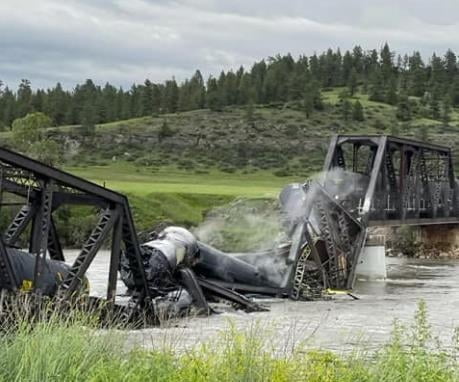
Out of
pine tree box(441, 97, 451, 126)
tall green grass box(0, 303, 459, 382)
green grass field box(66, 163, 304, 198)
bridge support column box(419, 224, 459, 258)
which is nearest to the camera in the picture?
tall green grass box(0, 303, 459, 382)

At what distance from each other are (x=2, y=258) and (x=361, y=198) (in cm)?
3387

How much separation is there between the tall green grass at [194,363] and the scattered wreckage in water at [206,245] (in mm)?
4185

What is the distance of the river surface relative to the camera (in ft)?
76.7

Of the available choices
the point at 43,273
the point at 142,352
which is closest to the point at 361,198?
the point at 43,273

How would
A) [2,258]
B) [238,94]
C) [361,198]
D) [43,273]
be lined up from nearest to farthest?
[2,258], [43,273], [361,198], [238,94]

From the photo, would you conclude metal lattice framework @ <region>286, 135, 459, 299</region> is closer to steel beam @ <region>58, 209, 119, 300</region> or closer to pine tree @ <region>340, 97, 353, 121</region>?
steel beam @ <region>58, 209, 119, 300</region>

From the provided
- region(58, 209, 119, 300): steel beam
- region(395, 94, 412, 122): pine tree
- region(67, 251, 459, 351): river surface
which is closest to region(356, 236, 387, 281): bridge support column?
region(67, 251, 459, 351): river surface

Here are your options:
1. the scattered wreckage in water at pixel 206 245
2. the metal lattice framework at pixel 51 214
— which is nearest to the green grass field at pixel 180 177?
the scattered wreckage in water at pixel 206 245

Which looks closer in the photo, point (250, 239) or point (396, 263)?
point (250, 239)

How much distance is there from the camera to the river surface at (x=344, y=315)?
23.4 m

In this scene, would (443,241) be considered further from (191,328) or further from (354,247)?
(191,328)

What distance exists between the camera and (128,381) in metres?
10.6

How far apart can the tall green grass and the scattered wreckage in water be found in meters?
4.19

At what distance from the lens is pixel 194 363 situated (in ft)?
36.9
